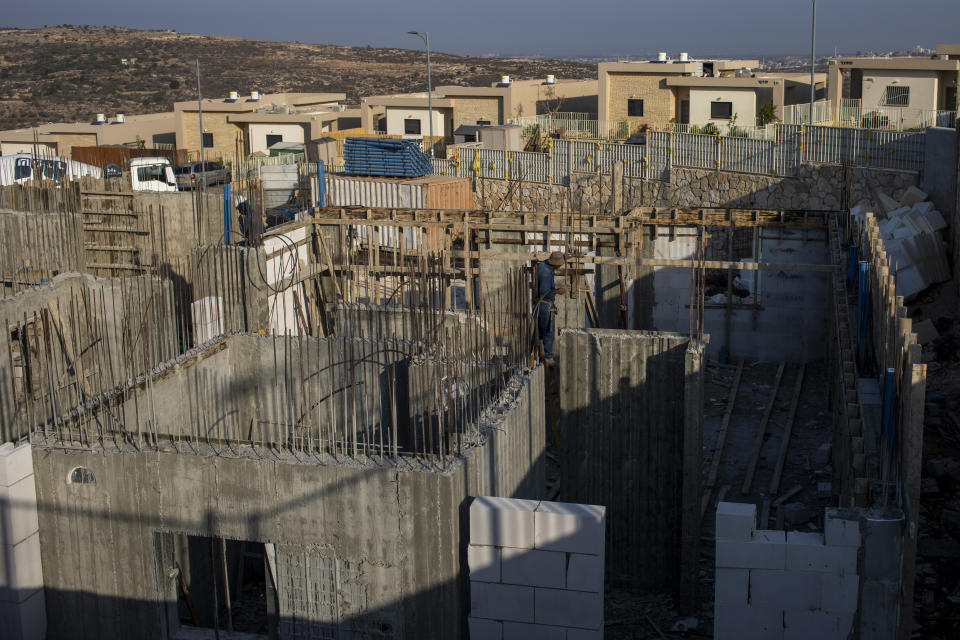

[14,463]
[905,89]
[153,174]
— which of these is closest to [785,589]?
[14,463]

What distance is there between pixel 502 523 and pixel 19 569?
3848mm

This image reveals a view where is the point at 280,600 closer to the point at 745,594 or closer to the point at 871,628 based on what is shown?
the point at 745,594

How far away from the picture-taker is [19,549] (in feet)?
26.2

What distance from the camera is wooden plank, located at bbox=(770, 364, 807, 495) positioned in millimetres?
13663

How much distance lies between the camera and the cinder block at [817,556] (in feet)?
25.1

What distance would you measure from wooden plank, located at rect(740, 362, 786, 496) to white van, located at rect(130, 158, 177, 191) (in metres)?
19.6

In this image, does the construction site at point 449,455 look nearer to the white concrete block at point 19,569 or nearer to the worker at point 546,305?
the white concrete block at point 19,569

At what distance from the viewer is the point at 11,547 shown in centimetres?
794

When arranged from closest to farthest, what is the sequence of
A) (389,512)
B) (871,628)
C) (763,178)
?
1. (389,512)
2. (871,628)
3. (763,178)

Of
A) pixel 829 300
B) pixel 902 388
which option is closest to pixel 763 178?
pixel 829 300

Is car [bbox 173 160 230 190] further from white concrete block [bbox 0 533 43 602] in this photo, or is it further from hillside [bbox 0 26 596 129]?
hillside [bbox 0 26 596 129]

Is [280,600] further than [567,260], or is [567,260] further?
[567,260]

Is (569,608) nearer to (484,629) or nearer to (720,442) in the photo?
(484,629)

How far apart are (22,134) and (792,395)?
38.1 meters
